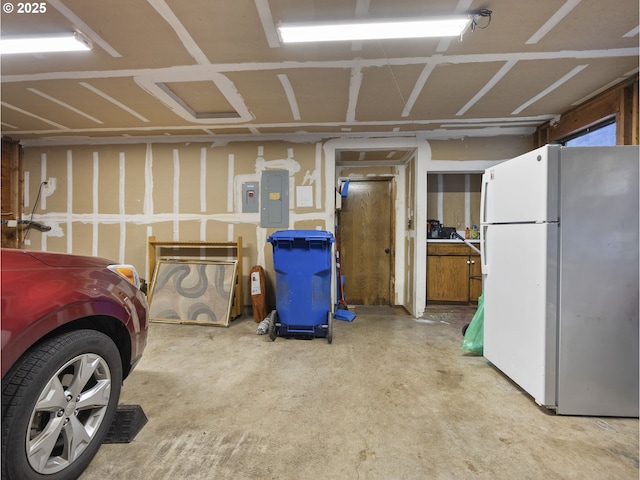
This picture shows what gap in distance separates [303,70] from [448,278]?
127 inches

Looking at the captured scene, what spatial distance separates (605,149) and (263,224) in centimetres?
335

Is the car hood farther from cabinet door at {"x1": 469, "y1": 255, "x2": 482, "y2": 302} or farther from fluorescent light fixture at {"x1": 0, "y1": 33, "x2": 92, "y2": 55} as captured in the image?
cabinet door at {"x1": 469, "y1": 255, "x2": 482, "y2": 302}

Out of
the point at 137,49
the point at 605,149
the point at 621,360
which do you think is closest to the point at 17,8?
the point at 137,49

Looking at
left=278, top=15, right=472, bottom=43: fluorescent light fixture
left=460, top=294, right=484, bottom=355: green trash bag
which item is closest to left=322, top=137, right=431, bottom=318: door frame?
left=460, top=294, right=484, bottom=355: green trash bag

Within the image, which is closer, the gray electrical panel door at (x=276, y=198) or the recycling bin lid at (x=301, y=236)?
the recycling bin lid at (x=301, y=236)

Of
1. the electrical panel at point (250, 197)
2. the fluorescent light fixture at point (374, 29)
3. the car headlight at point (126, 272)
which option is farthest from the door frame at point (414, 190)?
the car headlight at point (126, 272)

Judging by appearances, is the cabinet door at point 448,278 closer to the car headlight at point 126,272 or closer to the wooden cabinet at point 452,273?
the wooden cabinet at point 452,273

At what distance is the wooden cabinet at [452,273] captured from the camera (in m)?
3.80

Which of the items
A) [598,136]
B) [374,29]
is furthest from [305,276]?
[598,136]

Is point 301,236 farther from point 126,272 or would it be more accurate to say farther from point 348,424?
point 348,424

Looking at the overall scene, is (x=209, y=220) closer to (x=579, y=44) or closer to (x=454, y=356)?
(x=454, y=356)

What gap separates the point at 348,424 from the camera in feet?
5.08

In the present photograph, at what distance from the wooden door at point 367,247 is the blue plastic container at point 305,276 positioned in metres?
1.69

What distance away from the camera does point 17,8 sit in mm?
1616
